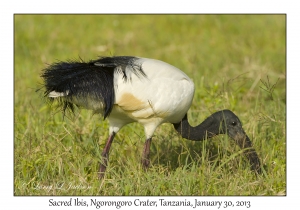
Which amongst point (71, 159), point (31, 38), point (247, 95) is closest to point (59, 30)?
point (31, 38)

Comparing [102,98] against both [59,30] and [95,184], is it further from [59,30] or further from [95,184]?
[59,30]

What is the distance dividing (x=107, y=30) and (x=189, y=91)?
19.7 feet

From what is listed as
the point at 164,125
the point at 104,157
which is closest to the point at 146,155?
the point at 104,157

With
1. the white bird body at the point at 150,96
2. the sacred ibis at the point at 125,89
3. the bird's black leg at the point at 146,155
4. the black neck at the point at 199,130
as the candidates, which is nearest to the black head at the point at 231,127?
the black neck at the point at 199,130

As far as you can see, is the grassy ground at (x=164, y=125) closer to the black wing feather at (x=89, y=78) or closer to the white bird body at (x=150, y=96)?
the white bird body at (x=150, y=96)

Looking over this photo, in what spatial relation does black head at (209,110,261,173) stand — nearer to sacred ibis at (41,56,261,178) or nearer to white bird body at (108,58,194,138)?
sacred ibis at (41,56,261,178)

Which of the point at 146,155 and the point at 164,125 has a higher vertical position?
Answer: the point at 164,125

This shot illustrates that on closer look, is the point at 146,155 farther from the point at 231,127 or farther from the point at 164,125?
the point at 164,125

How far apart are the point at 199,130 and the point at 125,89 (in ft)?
3.46

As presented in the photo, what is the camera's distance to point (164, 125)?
21.2ft

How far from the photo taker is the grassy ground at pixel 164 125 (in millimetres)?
5121

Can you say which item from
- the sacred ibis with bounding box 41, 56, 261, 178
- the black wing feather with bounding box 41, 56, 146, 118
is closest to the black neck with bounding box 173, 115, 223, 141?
the sacred ibis with bounding box 41, 56, 261, 178

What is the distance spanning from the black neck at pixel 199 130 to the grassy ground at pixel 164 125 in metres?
0.12

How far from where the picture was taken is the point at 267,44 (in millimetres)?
10438
